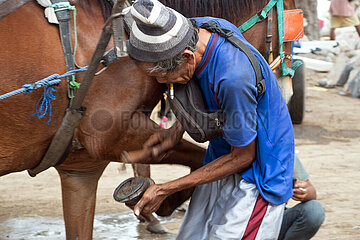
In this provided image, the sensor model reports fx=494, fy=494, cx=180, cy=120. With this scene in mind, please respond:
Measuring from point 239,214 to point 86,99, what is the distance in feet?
3.27

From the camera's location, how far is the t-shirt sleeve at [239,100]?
2.00m

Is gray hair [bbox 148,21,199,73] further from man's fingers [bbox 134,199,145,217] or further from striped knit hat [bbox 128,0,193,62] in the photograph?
man's fingers [bbox 134,199,145,217]

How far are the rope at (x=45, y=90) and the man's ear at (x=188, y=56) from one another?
650mm

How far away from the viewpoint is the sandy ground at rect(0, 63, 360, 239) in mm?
3990

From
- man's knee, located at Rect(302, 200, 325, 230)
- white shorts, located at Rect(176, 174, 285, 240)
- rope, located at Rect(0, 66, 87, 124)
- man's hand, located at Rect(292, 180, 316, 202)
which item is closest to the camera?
white shorts, located at Rect(176, 174, 285, 240)

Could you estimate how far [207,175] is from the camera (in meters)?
2.19

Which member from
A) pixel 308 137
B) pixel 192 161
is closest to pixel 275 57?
pixel 192 161

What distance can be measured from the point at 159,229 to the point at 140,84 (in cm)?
168

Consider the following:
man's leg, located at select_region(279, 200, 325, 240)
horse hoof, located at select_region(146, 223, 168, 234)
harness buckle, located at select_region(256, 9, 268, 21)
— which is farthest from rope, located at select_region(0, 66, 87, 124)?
horse hoof, located at select_region(146, 223, 168, 234)

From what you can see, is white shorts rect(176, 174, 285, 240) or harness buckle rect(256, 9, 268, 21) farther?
harness buckle rect(256, 9, 268, 21)

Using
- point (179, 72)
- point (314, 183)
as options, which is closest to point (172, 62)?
point (179, 72)

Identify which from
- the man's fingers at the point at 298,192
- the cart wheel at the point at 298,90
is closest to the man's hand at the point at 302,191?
the man's fingers at the point at 298,192

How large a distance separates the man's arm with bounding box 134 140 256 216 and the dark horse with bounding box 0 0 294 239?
22.4 inches

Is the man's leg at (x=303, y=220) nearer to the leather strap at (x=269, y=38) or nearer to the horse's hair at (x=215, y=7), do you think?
the leather strap at (x=269, y=38)
